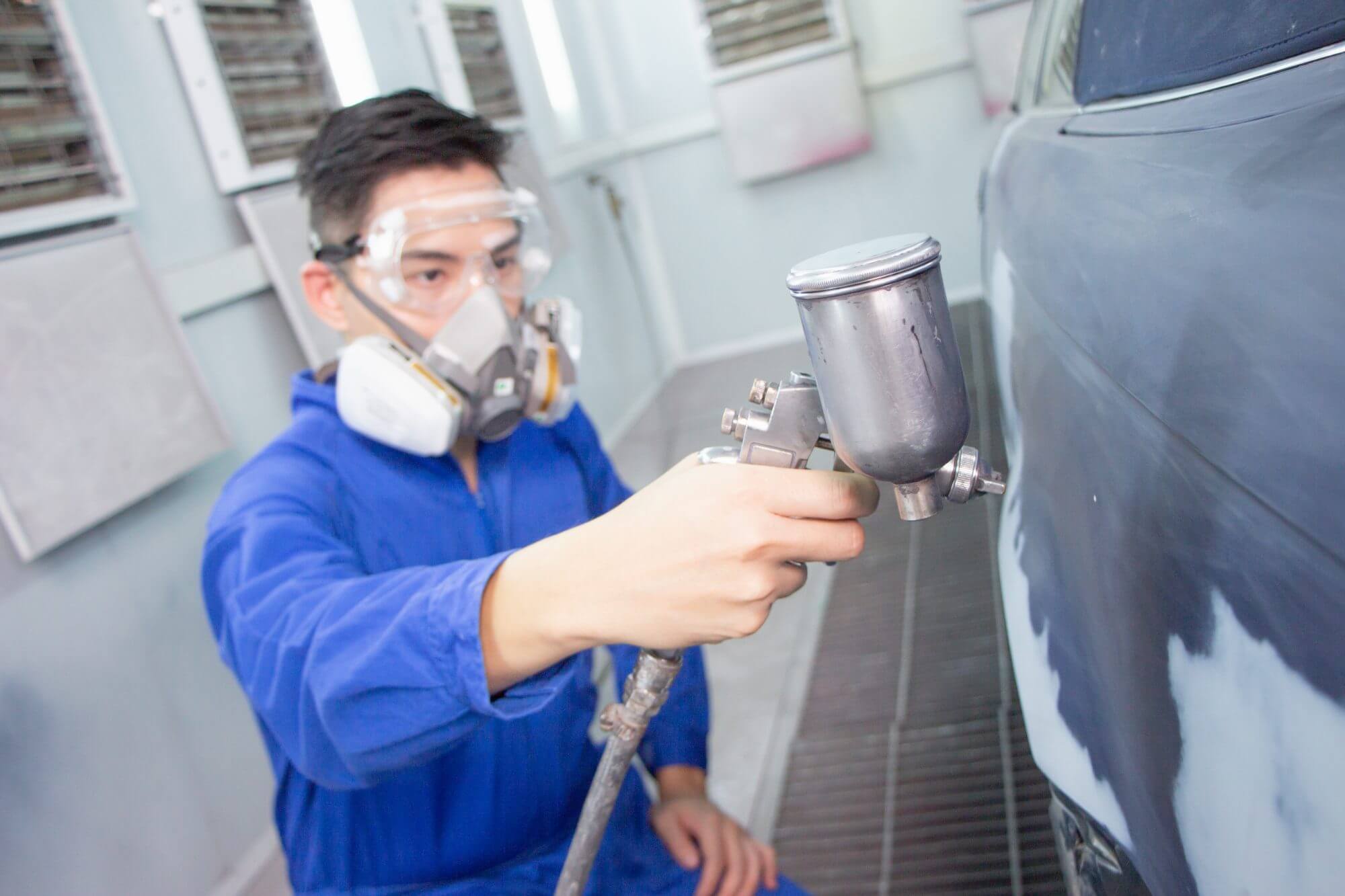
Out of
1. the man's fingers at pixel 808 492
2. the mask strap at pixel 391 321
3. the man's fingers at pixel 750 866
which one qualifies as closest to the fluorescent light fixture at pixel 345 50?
the mask strap at pixel 391 321

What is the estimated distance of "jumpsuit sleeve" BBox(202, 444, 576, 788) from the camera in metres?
0.72

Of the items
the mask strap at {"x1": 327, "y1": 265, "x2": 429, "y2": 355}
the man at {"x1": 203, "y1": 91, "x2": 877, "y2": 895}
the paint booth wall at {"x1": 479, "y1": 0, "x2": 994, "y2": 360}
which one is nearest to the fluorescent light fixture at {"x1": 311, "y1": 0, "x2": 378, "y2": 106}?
the man at {"x1": 203, "y1": 91, "x2": 877, "y2": 895}

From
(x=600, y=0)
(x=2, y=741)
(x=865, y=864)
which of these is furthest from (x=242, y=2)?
(x=600, y=0)

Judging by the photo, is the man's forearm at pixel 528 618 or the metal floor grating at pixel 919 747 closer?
the man's forearm at pixel 528 618

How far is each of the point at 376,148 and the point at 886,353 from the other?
0.96 meters

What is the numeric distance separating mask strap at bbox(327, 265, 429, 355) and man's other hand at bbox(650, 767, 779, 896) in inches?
26.8

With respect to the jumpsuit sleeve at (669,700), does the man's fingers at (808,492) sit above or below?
above

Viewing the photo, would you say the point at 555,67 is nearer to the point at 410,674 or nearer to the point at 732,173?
the point at 732,173

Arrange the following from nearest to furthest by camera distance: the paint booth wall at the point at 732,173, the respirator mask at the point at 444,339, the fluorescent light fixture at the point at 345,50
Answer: the respirator mask at the point at 444,339 → the fluorescent light fixture at the point at 345,50 → the paint booth wall at the point at 732,173

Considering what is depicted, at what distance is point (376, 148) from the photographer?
127 centimetres

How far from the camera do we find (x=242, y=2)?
2.19m

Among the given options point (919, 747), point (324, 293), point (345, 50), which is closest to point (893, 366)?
point (324, 293)

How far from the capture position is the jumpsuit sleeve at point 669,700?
138 cm

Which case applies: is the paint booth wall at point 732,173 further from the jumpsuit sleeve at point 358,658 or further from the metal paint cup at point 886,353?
the metal paint cup at point 886,353
